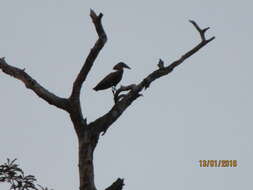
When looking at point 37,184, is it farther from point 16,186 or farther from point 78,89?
point 78,89

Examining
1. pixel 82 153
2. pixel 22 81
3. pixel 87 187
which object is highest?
pixel 22 81

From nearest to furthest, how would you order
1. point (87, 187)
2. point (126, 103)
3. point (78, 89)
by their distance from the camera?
point (87, 187)
point (78, 89)
point (126, 103)

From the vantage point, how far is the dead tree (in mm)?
8328

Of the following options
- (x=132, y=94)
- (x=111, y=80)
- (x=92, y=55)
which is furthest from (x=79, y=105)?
(x=111, y=80)

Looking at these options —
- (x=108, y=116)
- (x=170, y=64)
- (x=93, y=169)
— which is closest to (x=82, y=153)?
(x=93, y=169)

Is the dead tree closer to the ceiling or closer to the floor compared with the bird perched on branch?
closer to the floor

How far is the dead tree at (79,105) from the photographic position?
833 centimetres

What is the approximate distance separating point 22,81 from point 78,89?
1250 mm

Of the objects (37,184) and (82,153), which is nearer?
(82,153)

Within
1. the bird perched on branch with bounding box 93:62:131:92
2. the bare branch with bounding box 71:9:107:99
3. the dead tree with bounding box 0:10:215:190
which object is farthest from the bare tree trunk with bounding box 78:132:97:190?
the bird perched on branch with bounding box 93:62:131:92

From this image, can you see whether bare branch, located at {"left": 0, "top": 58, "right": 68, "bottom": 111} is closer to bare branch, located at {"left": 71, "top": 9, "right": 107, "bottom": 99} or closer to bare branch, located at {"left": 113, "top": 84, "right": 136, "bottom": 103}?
bare branch, located at {"left": 71, "top": 9, "right": 107, "bottom": 99}

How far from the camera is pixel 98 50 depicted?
8.62 meters

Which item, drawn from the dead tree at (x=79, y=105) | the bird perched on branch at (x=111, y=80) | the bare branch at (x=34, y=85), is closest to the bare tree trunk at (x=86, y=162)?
the dead tree at (x=79, y=105)

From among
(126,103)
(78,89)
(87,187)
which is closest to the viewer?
(87,187)
